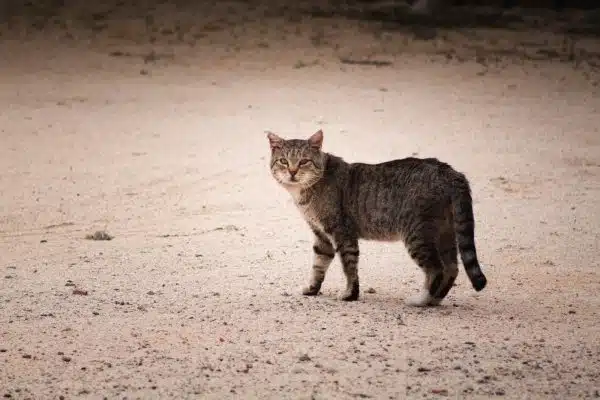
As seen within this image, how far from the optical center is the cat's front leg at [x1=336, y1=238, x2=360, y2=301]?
6.88 meters

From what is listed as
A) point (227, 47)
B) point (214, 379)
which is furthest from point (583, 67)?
point (214, 379)

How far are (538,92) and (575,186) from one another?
4737mm

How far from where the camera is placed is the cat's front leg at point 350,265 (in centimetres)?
688

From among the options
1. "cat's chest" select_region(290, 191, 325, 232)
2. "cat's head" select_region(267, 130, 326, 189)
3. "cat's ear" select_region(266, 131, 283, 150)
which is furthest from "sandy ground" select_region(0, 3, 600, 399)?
"cat's ear" select_region(266, 131, 283, 150)

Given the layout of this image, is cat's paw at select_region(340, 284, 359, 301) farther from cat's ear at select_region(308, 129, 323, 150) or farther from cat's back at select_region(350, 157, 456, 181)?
cat's ear at select_region(308, 129, 323, 150)

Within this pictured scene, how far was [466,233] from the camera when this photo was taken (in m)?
6.38

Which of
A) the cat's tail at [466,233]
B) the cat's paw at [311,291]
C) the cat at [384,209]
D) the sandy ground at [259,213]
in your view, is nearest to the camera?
the sandy ground at [259,213]

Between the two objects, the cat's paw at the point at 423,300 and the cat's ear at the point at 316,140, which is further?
the cat's ear at the point at 316,140

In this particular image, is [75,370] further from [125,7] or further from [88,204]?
[125,7]

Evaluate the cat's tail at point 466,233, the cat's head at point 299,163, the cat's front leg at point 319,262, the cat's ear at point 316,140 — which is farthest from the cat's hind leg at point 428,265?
the cat's ear at point 316,140

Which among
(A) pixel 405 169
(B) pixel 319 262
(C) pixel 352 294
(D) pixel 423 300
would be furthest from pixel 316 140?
(D) pixel 423 300

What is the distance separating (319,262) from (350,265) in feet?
1.03

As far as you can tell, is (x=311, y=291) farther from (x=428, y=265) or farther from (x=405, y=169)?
(x=405, y=169)

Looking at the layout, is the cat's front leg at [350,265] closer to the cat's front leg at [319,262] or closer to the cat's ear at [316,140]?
the cat's front leg at [319,262]
